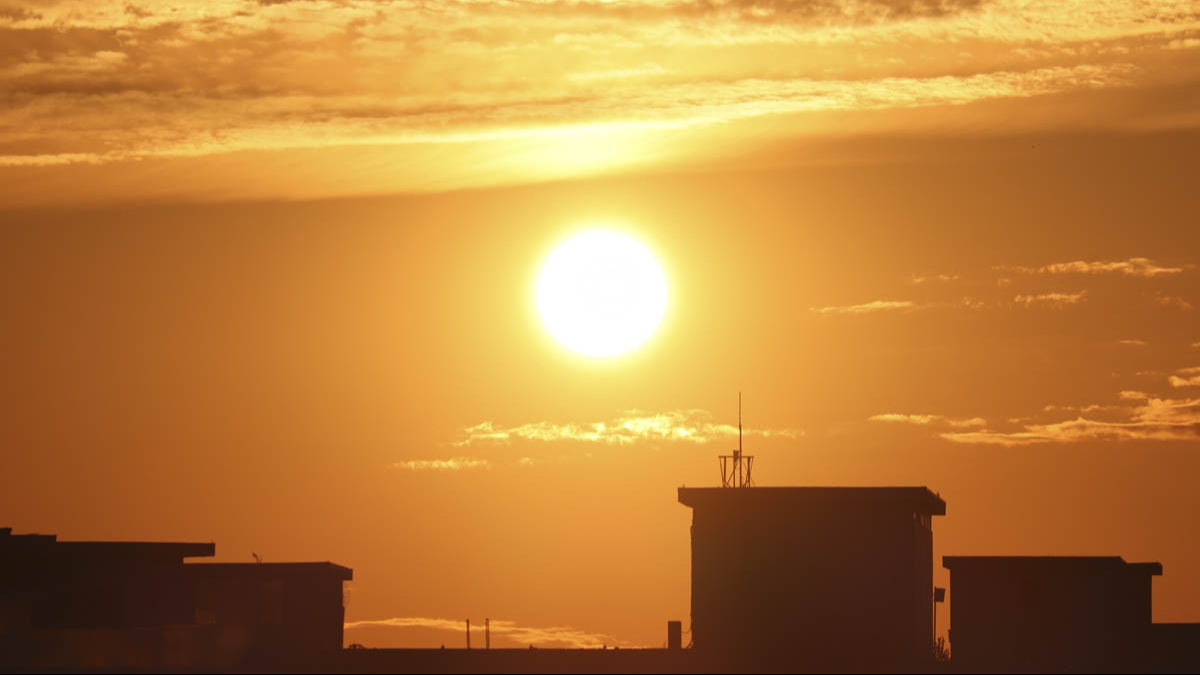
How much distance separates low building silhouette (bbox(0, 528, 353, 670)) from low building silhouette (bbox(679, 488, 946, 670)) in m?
13.2

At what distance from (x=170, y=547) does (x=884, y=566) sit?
23312 mm

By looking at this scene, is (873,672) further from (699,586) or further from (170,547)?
(170,547)

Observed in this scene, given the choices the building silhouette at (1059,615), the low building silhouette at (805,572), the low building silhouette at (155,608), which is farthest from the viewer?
the low building silhouette at (805,572)

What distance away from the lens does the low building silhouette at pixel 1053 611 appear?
68.6 m

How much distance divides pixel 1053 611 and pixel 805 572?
26.7ft

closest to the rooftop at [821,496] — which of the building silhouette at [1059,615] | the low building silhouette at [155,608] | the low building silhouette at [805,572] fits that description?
the low building silhouette at [805,572]

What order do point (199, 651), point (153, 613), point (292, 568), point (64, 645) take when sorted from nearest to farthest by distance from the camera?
point (64, 645) < point (199, 651) < point (153, 613) < point (292, 568)

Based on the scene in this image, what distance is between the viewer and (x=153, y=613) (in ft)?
224

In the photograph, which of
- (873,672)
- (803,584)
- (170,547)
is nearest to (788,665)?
(803,584)

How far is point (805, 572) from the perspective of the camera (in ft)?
231

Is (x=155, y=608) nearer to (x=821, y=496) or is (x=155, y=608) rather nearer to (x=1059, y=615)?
(x=821, y=496)

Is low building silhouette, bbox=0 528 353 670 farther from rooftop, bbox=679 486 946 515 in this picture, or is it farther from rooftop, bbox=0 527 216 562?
rooftop, bbox=679 486 946 515

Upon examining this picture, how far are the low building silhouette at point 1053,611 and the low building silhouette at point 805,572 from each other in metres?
2.23

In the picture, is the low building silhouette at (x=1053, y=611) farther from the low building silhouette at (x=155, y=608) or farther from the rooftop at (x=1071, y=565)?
the low building silhouette at (x=155, y=608)
